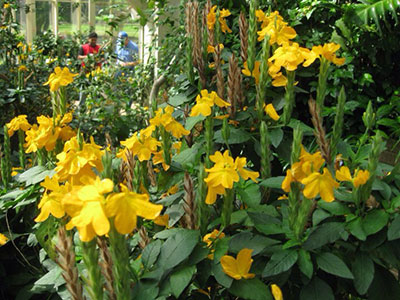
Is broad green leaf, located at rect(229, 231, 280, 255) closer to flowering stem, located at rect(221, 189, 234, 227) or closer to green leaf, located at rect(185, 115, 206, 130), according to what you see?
flowering stem, located at rect(221, 189, 234, 227)

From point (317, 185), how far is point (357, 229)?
140mm

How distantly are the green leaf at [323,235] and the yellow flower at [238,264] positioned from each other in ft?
0.35

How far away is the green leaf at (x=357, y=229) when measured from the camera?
0.92m

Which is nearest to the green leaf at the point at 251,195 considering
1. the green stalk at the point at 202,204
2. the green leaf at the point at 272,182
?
the green leaf at the point at 272,182

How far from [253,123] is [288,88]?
5.3 inches

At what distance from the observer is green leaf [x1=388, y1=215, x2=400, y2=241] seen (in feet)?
2.95

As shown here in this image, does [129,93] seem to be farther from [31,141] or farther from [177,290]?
[177,290]

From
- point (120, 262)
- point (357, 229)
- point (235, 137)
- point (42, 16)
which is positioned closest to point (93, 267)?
point (120, 262)

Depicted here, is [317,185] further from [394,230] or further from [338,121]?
[338,121]

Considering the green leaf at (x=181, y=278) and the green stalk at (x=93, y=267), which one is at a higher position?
the green stalk at (x=93, y=267)

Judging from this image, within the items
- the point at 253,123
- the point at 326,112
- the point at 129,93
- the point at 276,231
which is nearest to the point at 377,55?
the point at 326,112

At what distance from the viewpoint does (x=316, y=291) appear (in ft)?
3.10

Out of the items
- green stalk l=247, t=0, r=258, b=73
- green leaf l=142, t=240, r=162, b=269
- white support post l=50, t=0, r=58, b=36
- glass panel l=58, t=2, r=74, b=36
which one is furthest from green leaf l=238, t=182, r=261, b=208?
glass panel l=58, t=2, r=74, b=36

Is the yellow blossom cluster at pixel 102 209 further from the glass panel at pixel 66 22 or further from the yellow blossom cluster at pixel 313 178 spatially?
the glass panel at pixel 66 22
